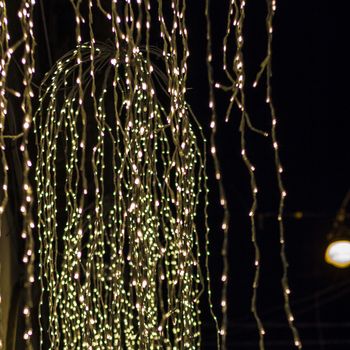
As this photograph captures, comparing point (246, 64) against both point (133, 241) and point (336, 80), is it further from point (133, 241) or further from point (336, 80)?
point (133, 241)

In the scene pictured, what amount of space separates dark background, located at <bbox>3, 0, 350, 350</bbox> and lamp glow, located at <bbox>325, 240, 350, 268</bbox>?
49.0 inches

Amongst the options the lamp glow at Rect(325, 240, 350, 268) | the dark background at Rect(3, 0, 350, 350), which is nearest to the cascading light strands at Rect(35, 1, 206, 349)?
the lamp glow at Rect(325, 240, 350, 268)

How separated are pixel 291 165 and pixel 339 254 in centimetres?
324

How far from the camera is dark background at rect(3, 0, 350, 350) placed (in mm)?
6836

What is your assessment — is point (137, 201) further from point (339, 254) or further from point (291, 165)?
point (291, 165)

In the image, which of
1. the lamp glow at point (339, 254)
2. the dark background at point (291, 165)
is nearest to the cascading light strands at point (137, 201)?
the lamp glow at point (339, 254)

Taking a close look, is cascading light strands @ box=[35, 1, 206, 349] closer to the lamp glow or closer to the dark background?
the lamp glow

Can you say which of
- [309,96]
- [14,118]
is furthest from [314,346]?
[14,118]

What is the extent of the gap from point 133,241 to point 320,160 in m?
6.00

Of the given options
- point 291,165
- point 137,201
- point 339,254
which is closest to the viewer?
point 137,201

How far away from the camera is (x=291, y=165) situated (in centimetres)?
834

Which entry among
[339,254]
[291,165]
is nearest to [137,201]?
[339,254]

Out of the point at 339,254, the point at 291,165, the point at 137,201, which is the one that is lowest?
the point at 137,201

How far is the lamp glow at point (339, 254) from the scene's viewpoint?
16.8 ft
